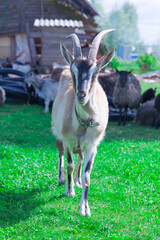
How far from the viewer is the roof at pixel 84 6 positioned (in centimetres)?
1827

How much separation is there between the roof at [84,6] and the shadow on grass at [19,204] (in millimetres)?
15329

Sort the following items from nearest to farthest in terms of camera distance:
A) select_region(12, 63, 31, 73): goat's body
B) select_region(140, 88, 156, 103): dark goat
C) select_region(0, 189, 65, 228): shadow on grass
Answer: select_region(0, 189, 65, 228): shadow on grass < select_region(140, 88, 156, 103): dark goat < select_region(12, 63, 31, 73): goat's body

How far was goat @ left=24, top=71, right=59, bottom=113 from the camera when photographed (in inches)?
473

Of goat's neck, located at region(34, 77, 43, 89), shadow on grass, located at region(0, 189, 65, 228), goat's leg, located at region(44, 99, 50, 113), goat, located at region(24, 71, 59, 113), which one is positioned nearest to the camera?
shadow on grass, located at region(0, 189, 65, 228)

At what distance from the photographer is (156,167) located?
20.1 feet

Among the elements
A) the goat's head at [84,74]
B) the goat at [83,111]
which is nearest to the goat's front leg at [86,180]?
the goat at [83,111]

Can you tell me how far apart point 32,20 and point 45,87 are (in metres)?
8.27

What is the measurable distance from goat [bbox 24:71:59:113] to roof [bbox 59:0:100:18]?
7395mm

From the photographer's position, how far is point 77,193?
5.00 m

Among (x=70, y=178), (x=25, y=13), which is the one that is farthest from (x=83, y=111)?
(x=25, y=13)

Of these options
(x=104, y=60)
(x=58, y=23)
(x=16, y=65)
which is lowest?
(x=16, y=65)

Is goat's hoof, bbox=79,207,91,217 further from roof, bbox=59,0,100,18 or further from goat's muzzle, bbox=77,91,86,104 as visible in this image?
roof, bbox=59,0,100,18

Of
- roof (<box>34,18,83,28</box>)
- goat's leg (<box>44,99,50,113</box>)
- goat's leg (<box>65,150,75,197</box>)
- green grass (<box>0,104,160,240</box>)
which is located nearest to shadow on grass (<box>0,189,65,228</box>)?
green grass (<box>0,104,160,240</box>)

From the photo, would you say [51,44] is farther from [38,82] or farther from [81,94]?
[81,94]
